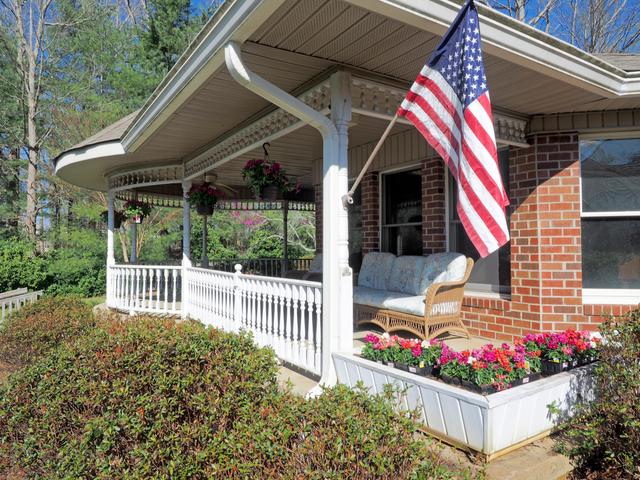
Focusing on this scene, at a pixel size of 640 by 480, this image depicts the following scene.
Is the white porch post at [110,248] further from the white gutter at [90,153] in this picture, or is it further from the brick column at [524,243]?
the brick column at [524,243]

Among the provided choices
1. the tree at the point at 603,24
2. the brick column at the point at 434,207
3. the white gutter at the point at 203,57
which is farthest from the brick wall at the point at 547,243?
the tree at the point at 603,24

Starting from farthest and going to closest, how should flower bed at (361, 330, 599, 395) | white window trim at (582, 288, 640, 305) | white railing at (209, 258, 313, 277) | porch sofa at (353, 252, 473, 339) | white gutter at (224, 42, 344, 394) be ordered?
white railing at (209, 258, 313, 277), white window trim at (582, 288, 640, 305), porch sofa at (353, 252, 473, 339), white gutter at (224, 42, 344, 394), flower bed at (361, 330, 599, 395)

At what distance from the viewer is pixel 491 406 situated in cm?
237

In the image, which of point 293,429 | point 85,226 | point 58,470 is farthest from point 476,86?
point 85,226

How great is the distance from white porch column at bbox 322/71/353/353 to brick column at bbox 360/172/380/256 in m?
3.19

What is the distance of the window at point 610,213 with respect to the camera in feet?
→ 15.1

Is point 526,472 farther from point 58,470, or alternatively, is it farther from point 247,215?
point 247,215

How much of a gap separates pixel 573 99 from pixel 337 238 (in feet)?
8.89

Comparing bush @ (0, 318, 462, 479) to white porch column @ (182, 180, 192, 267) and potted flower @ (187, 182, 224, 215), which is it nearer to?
white porch column @ (182, 180, 192, 267)

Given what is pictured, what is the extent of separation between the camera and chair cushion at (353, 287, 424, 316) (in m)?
4.49

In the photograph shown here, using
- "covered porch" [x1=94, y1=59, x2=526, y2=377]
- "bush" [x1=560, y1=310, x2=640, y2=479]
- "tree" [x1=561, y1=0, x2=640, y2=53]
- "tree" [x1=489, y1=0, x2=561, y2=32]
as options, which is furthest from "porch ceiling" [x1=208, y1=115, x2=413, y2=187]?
"tree" [x1=561, y1=0, x2=640, y2=53]

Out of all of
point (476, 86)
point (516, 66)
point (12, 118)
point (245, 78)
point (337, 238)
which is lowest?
point (337, 238)

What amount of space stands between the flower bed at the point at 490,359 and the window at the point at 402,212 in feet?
9.49

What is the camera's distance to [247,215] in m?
21.5
